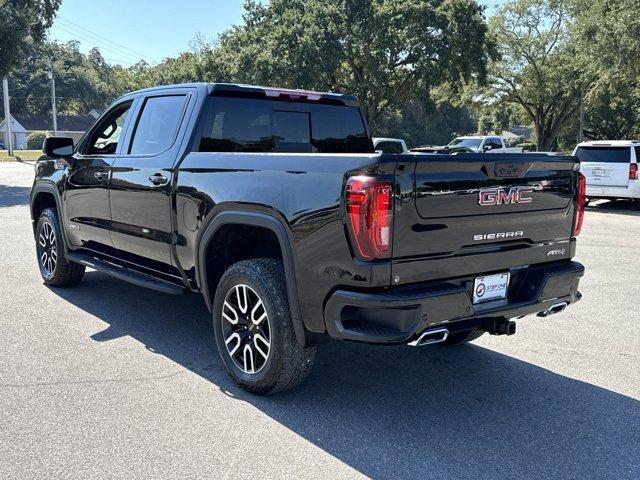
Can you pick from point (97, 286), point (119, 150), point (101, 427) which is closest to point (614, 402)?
point (101, 427)

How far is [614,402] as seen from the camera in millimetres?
3895

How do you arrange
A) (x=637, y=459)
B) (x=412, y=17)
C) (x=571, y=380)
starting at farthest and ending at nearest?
(x=412, y=17), (x=571, y=380), (x=637, y=459)

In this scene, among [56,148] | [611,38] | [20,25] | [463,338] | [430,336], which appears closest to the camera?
[430,336]

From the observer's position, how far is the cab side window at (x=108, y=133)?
552cm

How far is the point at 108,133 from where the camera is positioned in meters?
5.90

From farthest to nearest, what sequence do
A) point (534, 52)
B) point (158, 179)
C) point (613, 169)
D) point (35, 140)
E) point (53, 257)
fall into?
point (35, 140) < point (534, 52) < point (613, 169) < point (53, 257) < point (158, 179)

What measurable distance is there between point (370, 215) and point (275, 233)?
738mm

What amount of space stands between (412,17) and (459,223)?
24874 millimetres

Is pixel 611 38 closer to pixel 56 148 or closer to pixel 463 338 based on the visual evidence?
pixel 463 338

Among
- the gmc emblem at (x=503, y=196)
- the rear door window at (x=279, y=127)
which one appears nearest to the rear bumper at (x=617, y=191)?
the rear door window at (x=279, y=127)

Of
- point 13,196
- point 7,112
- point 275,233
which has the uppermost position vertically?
point 7,112

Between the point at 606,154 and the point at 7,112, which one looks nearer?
the point at 606,154

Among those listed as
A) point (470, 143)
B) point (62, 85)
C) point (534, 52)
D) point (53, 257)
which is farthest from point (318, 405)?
point (62, 85)

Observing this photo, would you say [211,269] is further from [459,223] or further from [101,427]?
[459,223]
